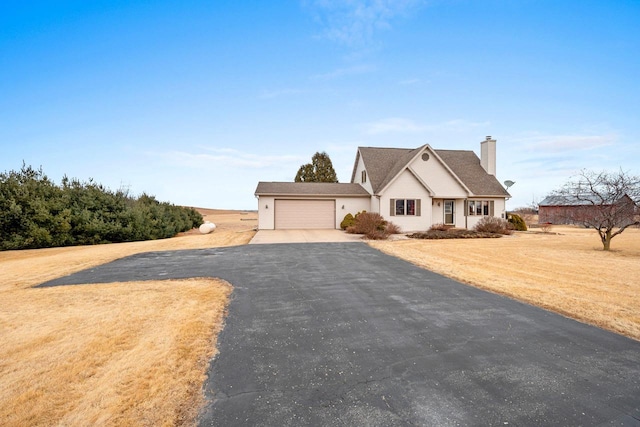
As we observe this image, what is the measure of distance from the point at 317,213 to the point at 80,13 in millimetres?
18560

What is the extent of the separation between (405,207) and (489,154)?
419 inches

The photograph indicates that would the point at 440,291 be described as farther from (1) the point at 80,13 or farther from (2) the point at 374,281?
(1) the point at 80,13

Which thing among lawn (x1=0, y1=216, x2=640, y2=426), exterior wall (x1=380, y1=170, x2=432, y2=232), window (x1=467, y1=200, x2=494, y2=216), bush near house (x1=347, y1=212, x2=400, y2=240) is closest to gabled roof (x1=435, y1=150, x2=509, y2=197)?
window (x1=467, y1=200, x2=494, y2=216)

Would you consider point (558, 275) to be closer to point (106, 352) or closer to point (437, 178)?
point (106, 352)

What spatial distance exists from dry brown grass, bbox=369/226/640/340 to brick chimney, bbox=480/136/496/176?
1361 cm

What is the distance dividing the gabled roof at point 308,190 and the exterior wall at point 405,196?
223 centimetres

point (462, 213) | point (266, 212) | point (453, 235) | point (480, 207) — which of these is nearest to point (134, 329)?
point (453, 235)

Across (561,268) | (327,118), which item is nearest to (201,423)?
(561,268)

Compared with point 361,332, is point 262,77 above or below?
above

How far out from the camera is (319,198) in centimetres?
2370

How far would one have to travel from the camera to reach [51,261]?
36.1ft

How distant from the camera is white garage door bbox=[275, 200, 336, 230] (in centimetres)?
2334

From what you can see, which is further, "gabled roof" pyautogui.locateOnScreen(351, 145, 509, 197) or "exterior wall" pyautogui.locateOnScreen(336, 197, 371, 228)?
"exterior wall" pyautogui.locateOnScreen(336, 197, 371, 228)

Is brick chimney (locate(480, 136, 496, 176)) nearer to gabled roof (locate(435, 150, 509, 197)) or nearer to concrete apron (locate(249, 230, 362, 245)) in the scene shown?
gabled roof (locate(435, 150, 509, 197))
